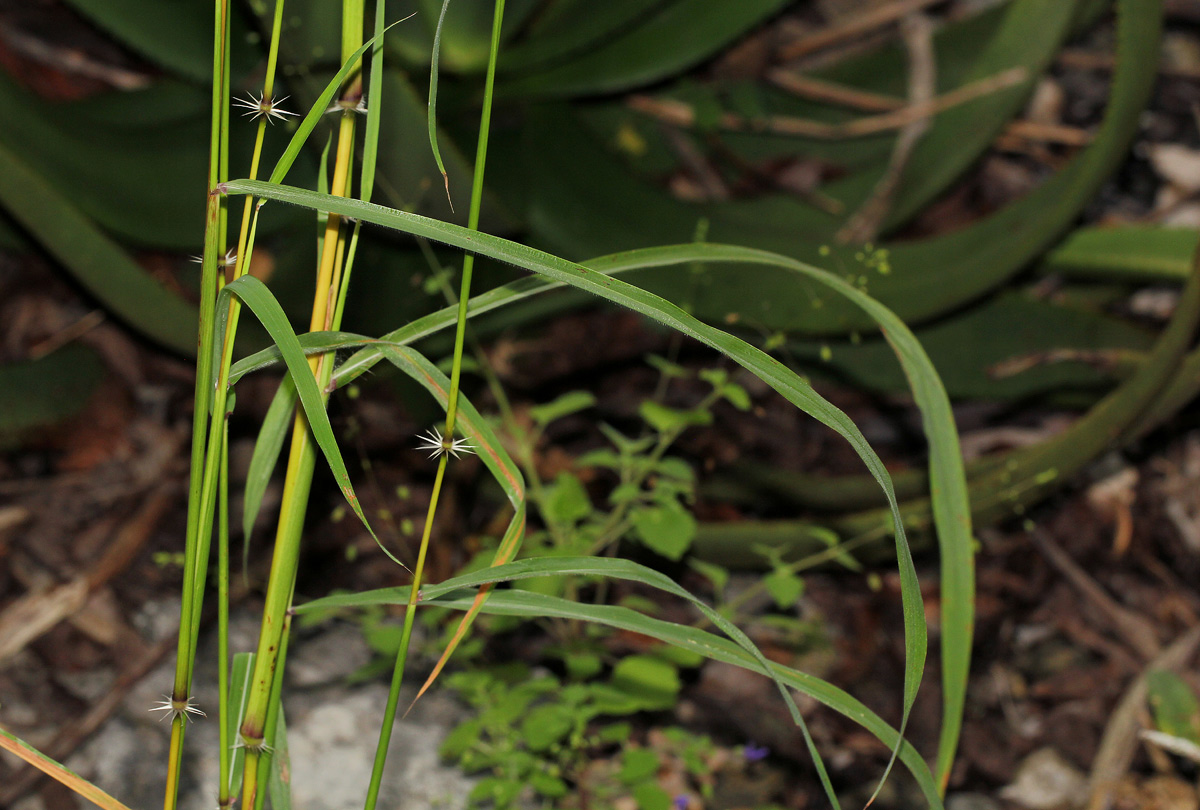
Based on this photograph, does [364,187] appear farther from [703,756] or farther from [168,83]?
[168,83]

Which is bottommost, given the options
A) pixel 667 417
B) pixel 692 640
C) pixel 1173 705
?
pixel 1173 705

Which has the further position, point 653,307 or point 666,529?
point 666,529

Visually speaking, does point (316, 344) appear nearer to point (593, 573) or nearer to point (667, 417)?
point (593, 573)

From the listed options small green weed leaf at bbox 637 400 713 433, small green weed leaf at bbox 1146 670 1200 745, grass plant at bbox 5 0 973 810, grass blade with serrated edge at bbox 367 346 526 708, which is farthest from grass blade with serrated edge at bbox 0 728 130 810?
small green weed leaf at bbox 1146 670 1200 745

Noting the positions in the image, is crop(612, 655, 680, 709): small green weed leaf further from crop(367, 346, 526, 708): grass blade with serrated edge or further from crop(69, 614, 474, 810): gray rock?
crop(367, 346, 526, 708): grass blade with serrated edge

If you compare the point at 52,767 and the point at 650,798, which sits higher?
the point at 52,767

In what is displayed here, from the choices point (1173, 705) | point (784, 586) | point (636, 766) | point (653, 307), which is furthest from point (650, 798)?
point (1173, 705)
